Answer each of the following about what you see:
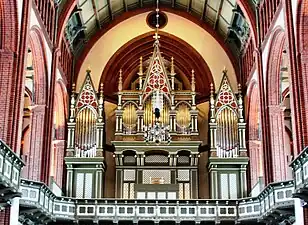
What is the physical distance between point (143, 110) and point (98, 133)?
11.1 ft

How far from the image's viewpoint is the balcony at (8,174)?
22.2 meters

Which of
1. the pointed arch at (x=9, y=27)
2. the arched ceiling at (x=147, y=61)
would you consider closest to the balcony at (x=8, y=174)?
the pointed arch at (x=9, y=27)

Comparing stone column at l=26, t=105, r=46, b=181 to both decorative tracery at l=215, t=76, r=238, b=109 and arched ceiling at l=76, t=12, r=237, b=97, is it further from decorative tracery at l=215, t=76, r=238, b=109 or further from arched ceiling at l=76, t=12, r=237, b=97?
A: decorative tracery at l=215, t=76, r=238, b=109

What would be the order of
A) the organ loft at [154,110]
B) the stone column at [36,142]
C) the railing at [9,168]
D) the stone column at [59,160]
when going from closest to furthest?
the railing at [9,168] < the organ loft at [154,110] < the stone column at [36,142] < the stone column at [59,160]

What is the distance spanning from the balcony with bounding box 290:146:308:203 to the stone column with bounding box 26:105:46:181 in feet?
47.5

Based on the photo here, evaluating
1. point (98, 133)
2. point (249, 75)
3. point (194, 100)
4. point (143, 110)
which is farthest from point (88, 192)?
point (249, 75)

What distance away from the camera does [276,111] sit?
33375mm

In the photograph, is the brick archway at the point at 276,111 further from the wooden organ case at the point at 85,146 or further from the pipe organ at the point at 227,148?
the wooden organ case at the point at 85,146

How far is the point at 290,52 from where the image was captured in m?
27.5

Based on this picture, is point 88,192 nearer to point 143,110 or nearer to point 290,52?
point 143,110

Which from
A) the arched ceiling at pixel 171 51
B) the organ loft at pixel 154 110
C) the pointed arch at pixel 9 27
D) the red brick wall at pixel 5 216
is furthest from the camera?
the arched ceiling at pixel 171 51

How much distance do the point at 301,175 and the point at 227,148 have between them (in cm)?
1449

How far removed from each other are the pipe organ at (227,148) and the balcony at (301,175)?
12.8 meters

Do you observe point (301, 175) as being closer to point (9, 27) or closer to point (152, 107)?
point (9, 27)
